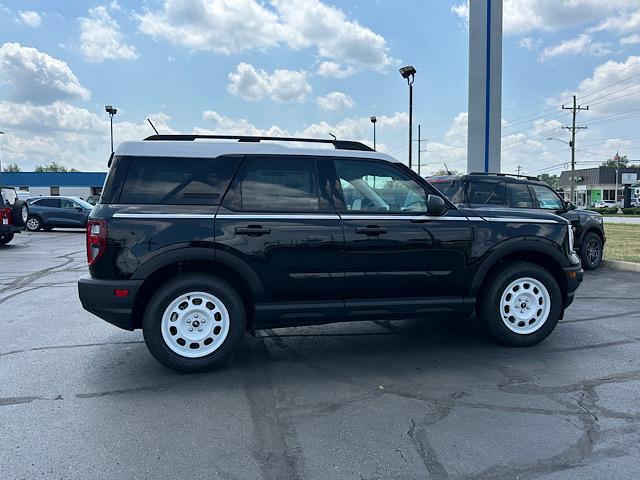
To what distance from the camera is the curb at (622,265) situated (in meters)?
10.3

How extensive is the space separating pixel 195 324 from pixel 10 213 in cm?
1312

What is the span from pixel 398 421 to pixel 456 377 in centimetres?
109

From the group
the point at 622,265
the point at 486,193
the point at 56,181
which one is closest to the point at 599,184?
the point at 56,181

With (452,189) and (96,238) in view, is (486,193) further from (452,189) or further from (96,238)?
(96,238)

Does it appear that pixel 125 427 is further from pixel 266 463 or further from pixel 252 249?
pixel 252 249

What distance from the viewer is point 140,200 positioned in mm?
4488

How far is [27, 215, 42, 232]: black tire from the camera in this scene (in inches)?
866

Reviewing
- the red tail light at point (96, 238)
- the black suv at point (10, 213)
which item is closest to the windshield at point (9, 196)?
the black suv at point (10, 213)

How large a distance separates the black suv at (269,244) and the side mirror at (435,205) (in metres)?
0.01

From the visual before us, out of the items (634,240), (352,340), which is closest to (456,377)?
(352,340)

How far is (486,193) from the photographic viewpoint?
9055 mm

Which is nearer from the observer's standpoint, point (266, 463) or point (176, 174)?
point (266, 463)

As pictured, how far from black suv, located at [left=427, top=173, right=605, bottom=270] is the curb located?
1.80 ft

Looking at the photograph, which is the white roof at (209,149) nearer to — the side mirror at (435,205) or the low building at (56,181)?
the side mirror at (435,205)
